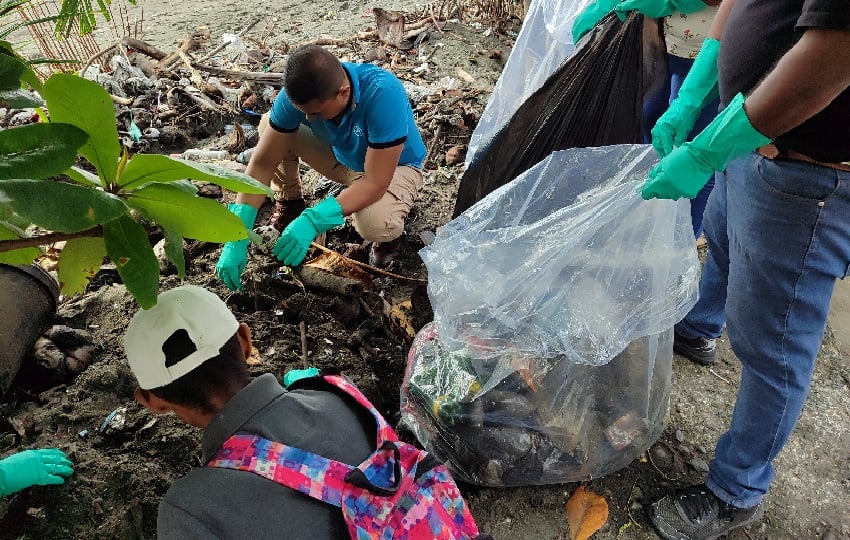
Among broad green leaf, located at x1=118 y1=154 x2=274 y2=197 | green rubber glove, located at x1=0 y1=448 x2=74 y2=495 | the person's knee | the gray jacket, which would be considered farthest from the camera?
the person's knee

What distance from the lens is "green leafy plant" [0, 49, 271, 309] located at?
27.4 inches

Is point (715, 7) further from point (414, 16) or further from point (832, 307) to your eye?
point (414, 16)

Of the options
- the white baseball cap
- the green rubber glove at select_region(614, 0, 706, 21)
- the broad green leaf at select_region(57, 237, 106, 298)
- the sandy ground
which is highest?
the broad green leaf at select_region(57, 237, 106, 298)

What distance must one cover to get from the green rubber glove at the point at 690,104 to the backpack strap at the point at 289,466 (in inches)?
55.7

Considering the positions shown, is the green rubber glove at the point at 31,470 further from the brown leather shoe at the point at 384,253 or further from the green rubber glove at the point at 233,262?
the brown leather shoe at the point at 384,253

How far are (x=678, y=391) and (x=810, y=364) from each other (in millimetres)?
756

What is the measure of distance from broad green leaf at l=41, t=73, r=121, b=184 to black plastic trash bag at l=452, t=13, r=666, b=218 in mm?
1751

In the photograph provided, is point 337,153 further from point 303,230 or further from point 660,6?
point 660,6

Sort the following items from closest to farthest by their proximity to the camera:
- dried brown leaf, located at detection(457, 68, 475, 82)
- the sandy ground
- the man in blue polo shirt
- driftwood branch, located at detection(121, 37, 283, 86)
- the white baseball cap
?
the white baseball cap → the sandy ground → the man in blue polo shirt → driftwood branch, located at detection(121, 37, 283, 86) → dried brown leaf, located at detection(457, 68, 475, 82)

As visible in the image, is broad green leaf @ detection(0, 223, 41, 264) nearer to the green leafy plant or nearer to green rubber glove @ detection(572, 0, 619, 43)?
the green leafy plant

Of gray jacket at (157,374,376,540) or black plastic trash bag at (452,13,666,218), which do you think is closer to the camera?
gray jacket at (157,374,376,540)

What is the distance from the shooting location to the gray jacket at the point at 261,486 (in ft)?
3.65

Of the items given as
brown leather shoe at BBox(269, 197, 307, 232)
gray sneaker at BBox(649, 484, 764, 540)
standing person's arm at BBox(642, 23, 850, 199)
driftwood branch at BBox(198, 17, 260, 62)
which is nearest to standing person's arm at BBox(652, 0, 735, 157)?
standing person's arm at BBox(642, 23, 850, 199)

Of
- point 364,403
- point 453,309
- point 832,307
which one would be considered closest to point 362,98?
point 453,309
